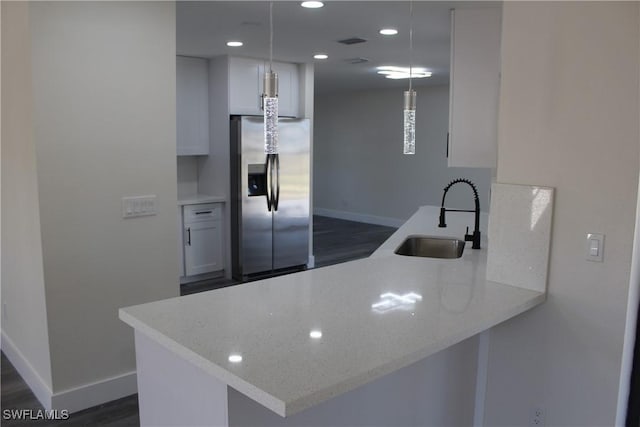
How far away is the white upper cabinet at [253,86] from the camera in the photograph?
18.0 ft

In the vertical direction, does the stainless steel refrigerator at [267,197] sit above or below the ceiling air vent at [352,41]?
below

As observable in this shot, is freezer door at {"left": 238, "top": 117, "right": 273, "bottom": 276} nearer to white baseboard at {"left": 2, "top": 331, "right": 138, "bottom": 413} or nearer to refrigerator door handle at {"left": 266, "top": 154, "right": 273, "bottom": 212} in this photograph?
refrigerator door handle at {"left": 266, "top": 154, "right": 273, "bottom": 212}

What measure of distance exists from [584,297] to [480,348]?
528 millimetres

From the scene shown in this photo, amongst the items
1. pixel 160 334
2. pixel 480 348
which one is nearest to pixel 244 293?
pixel 160 334

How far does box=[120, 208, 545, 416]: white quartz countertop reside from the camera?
1.39 m

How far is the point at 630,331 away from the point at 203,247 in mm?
4277

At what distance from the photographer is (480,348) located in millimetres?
2395

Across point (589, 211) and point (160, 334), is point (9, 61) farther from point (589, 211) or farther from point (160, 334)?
point (589, 211)

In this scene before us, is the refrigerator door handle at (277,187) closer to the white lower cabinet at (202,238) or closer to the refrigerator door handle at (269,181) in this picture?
the refrigerator door handle at (269,181)

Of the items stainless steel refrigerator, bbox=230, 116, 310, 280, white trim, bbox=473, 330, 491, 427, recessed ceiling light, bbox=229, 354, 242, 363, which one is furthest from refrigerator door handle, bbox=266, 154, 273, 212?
recessed ceiling light, bbox=229, 354, 242, 363

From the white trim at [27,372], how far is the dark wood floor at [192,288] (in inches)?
1.2

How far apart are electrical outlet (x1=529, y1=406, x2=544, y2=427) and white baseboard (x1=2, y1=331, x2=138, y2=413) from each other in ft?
7.19

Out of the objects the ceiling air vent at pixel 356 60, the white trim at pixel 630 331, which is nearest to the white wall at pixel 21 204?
the white trim at pixel 630 331

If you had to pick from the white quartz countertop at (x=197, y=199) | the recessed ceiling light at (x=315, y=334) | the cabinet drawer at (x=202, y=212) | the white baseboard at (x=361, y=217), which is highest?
the white quartz countertop at (x=197, y=199)
